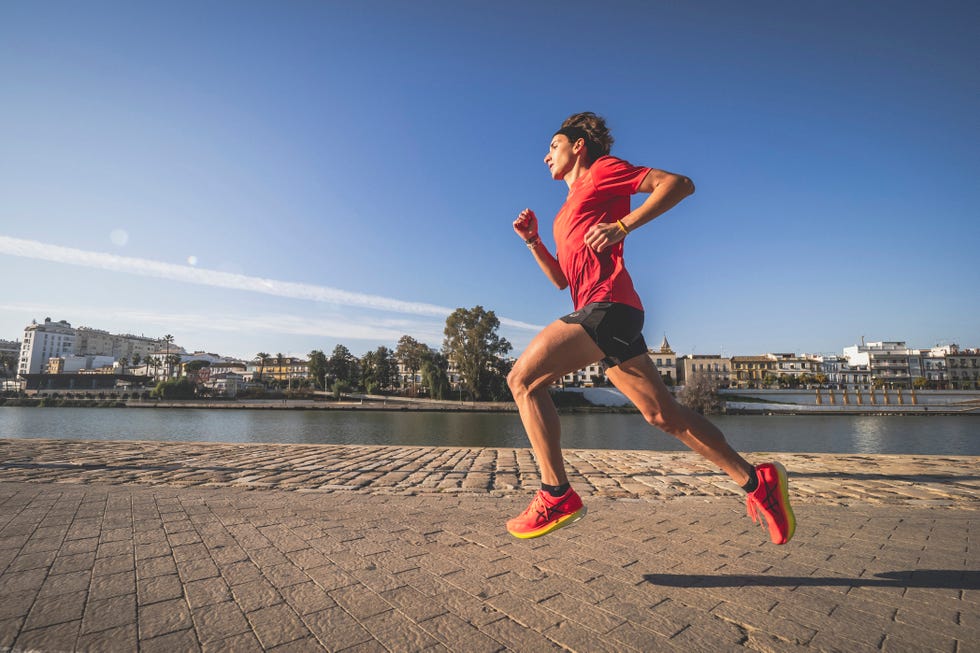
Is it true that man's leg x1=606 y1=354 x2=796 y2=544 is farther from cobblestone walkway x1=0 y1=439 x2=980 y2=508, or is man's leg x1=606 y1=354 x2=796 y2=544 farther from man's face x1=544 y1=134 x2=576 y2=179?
cobblestone walkway x1=0 y1=439 x2=980 y2=508

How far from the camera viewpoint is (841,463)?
288 inches

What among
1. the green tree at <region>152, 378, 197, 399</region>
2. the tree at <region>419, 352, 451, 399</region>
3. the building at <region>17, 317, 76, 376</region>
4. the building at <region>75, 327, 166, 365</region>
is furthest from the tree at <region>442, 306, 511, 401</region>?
the building at <region>17, 317, 76, 376</region>

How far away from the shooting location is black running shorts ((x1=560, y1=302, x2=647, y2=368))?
221 cm

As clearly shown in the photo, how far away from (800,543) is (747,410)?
76.3 m

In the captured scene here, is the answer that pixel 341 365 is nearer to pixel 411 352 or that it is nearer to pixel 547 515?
pixel 411 352

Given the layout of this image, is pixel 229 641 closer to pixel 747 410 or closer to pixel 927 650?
pixel 927 650

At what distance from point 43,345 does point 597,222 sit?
18921 cm

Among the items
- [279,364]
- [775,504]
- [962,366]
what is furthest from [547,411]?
[962,366]

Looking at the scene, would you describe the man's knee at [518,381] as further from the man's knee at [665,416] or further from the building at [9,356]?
the building at [9,356]

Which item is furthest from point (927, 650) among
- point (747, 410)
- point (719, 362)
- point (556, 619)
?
point (719, 362)

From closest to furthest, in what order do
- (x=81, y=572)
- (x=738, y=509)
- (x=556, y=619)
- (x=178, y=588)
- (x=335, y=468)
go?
(x=556, y=619) < (x=178, y=588) < (x=81, y=572) < (x=738, y=509) < (x=335, y=468)

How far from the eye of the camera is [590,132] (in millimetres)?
2697

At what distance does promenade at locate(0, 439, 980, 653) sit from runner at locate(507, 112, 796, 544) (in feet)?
1.24

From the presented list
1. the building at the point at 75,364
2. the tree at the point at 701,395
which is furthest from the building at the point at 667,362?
the building at the point at 75,364
